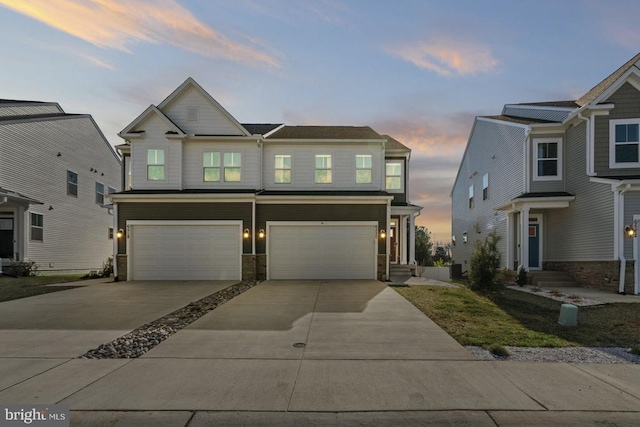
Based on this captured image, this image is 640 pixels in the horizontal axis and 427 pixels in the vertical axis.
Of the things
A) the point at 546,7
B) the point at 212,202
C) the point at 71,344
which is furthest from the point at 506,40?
the point at 71,344

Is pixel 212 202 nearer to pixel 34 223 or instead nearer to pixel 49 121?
pixel 34 223

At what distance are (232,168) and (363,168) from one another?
577 cm

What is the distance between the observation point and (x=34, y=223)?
60.4ft

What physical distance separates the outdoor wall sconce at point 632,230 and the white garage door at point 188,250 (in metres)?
13.6

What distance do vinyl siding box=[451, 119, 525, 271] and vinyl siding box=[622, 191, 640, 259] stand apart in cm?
362

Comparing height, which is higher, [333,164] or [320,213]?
[333,164]

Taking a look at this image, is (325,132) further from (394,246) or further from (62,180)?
(62,180)

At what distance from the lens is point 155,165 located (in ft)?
50.1

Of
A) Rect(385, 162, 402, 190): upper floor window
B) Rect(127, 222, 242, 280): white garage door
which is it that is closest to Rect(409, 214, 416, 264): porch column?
Rect(385, 162, 402, 190): upper floor window

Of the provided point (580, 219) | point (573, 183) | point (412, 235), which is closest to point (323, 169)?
point (412, 235)

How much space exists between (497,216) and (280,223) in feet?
35.1

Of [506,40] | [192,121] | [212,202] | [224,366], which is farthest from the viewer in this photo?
[192,121]

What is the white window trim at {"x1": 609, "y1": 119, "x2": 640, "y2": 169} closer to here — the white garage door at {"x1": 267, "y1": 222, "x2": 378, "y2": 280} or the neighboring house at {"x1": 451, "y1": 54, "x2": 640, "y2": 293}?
the neighboring house at {"x1": 451, "y1": 54, "x2": 640, "y2": 293}

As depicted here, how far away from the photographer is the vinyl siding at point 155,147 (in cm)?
1516
